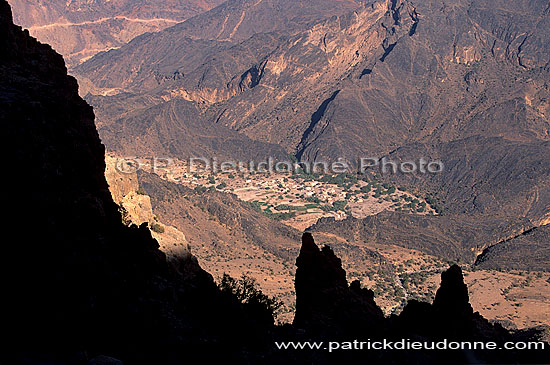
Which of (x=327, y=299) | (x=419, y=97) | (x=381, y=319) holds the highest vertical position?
(x=419, y=97)

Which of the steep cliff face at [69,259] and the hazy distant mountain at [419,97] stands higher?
the hazy distant mountain at [419,97]

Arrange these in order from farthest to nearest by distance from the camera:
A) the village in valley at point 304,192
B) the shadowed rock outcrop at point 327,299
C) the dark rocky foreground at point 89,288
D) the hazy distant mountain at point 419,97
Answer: the hazy distant mountain at point 419,97 < the village in valley at point 304,192 < the shadowed rock outcrop at point 327,299 < the dark rocky foreground at point 89,288

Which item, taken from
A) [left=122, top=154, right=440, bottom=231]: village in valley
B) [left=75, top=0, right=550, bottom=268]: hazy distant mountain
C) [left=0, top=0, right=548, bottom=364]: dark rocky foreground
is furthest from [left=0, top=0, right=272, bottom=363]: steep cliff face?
[left=75, top=0, right=550, bottom=268]: hazy distant mountain

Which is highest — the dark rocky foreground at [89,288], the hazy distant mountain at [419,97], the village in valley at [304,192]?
the hazy distant mountain at [419,97]

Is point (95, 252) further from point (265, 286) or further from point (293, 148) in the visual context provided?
point (293, 148)

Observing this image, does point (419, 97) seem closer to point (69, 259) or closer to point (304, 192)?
point (304, 192)

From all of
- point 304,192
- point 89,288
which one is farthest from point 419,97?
point 89,288

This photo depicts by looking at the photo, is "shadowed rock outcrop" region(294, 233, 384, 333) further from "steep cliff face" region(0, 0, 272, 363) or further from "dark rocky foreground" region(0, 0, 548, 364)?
"steep cliff face" region(0, 0, 272, 363)

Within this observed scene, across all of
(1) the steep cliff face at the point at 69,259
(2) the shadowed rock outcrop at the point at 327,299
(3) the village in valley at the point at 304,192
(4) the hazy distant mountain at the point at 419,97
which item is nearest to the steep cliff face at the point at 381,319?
(2) the shadowed rock outcrop at the point at 327,299

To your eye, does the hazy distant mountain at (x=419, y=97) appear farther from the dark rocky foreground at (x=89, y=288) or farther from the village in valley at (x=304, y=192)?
the dark rocky foreground at (x=89, y=288)
